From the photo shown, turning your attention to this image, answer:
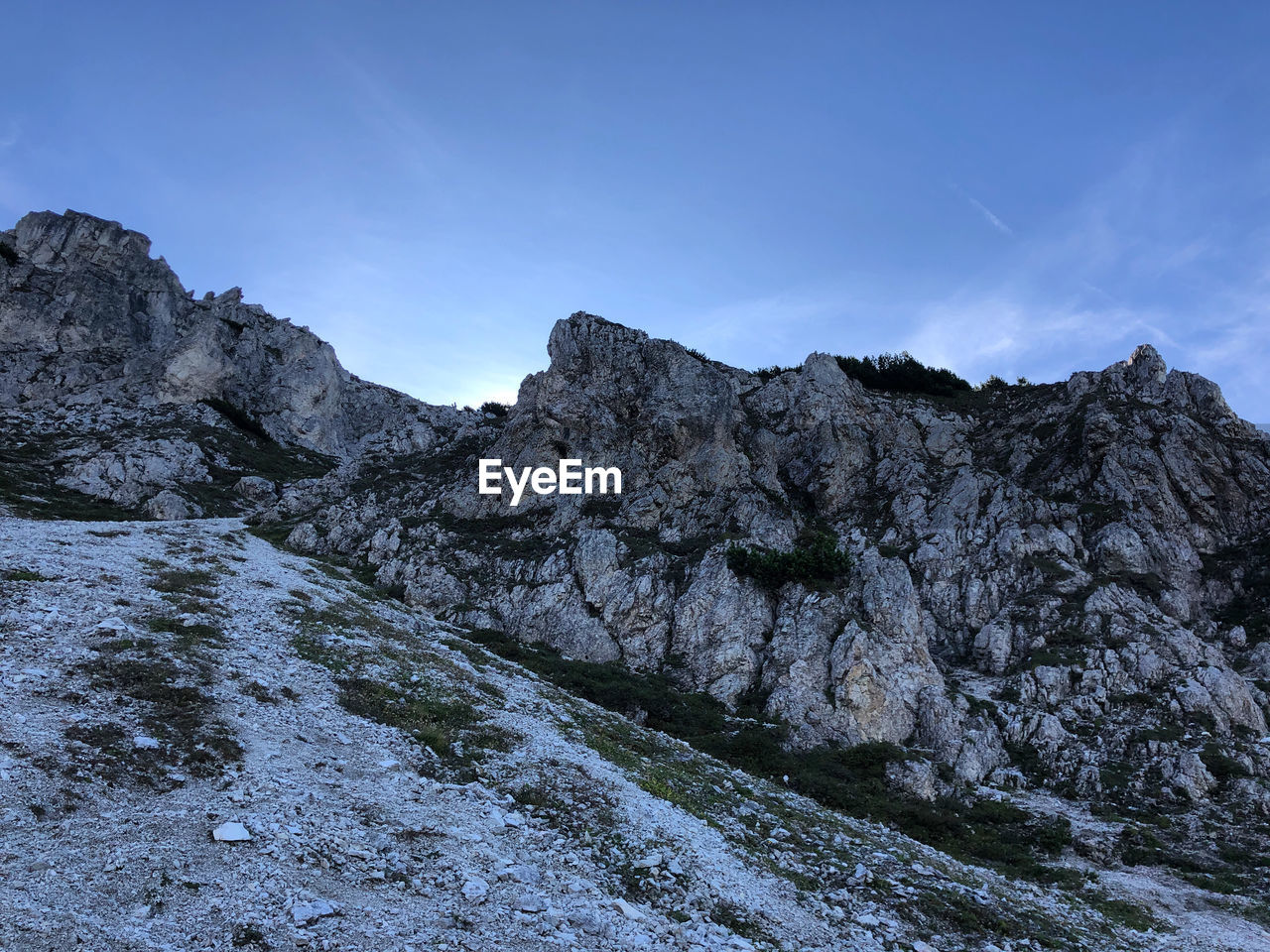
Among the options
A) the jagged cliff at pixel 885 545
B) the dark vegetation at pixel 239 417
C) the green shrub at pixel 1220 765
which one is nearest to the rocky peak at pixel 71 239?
the jagged cliff at pixel 885 545

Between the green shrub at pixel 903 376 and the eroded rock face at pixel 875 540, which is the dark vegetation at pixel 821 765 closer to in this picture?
the eroded rock face at pixel 875 540

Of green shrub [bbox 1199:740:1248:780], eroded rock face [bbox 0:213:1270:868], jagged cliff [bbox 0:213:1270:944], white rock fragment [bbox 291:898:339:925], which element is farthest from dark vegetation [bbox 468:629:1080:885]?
white rock fragment [bbox 291:898:339:925]

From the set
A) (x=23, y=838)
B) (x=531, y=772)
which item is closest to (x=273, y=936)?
(x=23, y=838)

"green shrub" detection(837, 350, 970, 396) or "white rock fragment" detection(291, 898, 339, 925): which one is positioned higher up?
"green shrub" detection(837, 350, 970, 396)

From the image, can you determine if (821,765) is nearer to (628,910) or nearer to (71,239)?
(628,910)

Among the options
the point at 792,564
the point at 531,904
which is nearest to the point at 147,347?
the point at 792,564

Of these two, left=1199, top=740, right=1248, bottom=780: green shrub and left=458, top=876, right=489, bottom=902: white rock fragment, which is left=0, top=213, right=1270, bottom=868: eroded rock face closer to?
left=1199, top=740, right=1248, bottom=780: green shrub
